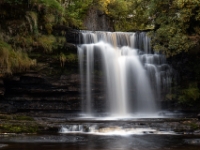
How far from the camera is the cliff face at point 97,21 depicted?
2902cm

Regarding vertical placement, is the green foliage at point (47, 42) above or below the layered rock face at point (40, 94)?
above

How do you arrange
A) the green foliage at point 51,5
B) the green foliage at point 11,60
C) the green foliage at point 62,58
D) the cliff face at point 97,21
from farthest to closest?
the cliff face at point 97,21 → the green foliage at point 51,5 → the green foliage at point 62,58 → the green foliage at point 11,60

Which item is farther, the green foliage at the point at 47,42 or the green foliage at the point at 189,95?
the green foliage at the point at 189,95

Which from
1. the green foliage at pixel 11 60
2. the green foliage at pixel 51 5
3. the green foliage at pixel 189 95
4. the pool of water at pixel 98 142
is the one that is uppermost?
the green foliage at pixel 51 5

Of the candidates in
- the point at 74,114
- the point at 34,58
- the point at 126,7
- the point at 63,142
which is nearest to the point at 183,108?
the point at 74,114

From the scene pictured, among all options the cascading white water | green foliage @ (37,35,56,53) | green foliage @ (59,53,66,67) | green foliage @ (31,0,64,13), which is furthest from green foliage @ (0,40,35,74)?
green foliage @ (31,0,64,13)

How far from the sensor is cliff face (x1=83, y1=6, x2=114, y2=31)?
29025 millimetres

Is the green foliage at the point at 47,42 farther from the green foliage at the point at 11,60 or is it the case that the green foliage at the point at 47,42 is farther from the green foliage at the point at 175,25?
the green foliage at the point at 175,25

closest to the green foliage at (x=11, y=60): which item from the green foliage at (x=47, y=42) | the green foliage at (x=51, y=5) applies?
the green foliage at (x=47, y=42)

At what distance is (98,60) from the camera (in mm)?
19391

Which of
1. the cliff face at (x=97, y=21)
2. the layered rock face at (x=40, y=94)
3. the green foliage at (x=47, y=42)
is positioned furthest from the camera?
the cliff face at (x=97, y=21)

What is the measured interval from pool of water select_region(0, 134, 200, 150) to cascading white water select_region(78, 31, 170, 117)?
701cm

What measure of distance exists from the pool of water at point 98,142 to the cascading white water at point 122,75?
701 centimetres

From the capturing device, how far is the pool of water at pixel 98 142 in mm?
10016
